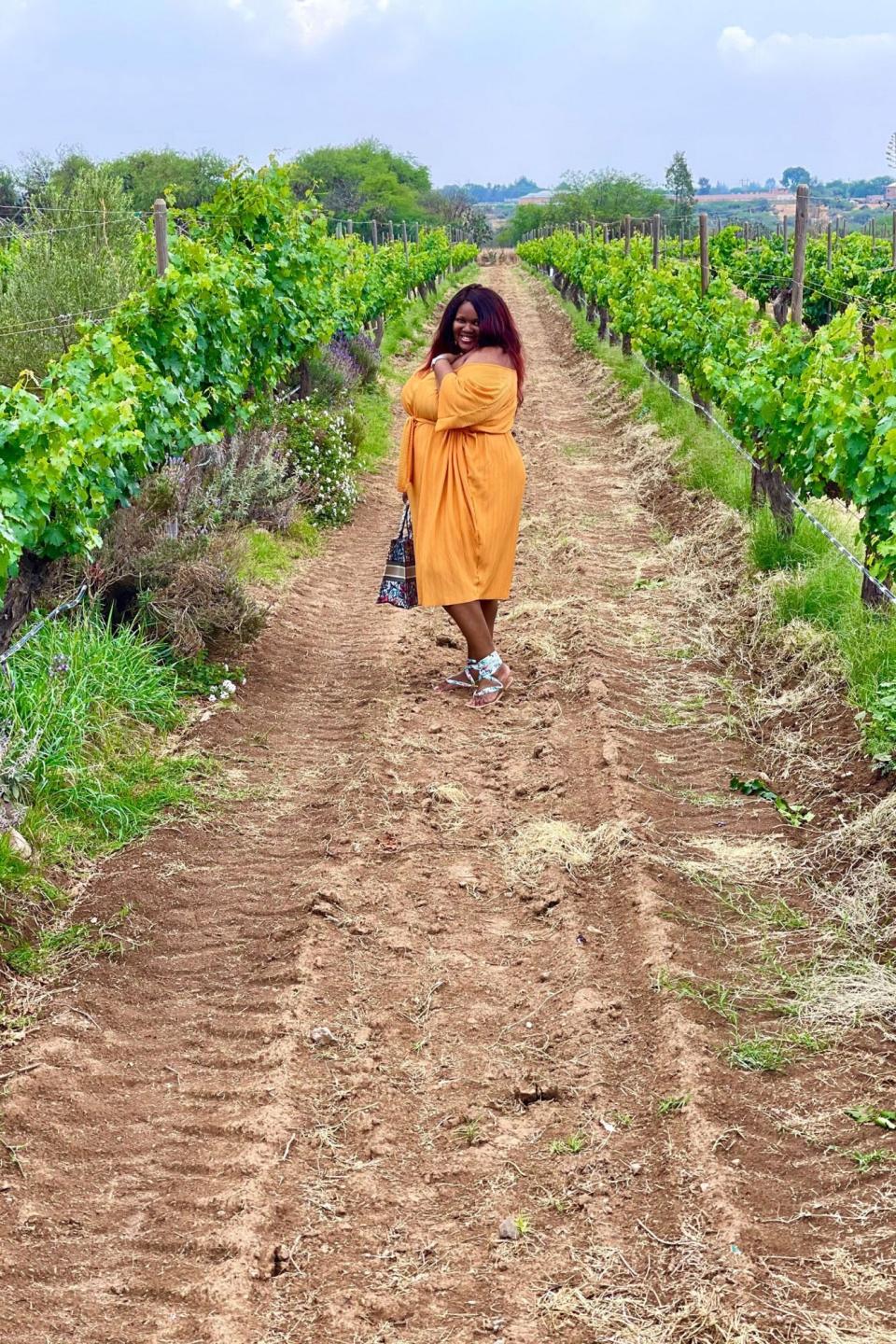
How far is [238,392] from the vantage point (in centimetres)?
757

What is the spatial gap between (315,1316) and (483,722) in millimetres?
3773

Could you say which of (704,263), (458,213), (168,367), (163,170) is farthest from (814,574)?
(458,213)

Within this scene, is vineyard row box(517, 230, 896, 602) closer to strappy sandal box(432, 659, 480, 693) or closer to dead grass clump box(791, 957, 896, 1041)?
dead grass clump box(791, 957, 896, 1041)

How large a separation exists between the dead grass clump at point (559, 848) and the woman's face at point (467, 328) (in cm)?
248

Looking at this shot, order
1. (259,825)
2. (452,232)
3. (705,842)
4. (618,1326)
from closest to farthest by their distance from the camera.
Answer: (618,1326)
(705,842)
(259,825)
(452,232)

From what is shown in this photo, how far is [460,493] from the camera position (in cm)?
630

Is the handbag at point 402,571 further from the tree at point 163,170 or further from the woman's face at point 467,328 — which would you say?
the tree at point 163,170

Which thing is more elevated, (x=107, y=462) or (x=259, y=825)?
(x=107, y=462)

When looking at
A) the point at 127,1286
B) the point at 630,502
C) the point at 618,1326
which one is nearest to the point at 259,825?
the point at 127,1286

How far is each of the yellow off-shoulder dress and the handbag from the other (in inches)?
8.5

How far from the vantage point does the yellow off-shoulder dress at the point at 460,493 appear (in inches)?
246

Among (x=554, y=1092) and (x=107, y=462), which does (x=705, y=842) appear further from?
(x=107, y=462)

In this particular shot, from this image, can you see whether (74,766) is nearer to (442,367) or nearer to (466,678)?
(466,678)

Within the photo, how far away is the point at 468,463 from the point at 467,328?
646 millimetres
